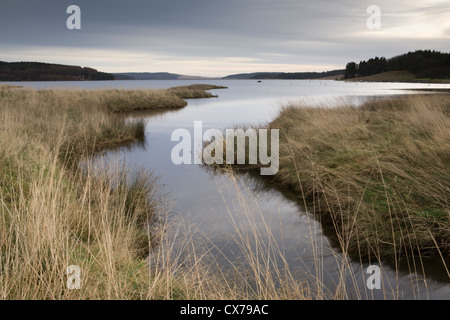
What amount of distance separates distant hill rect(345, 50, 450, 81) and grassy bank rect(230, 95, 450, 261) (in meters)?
78.2

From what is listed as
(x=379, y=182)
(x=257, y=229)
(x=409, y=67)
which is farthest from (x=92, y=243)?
(x=409, y=67)

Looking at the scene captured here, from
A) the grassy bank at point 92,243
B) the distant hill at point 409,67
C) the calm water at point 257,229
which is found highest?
the distant hill at point 409,67

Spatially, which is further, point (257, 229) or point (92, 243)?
point (257, 229)

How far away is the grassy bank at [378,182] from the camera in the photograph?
4742 millimetres

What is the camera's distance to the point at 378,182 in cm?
628

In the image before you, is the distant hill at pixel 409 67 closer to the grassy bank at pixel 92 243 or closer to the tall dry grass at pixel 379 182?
the tall dry grass at pixel 379 182

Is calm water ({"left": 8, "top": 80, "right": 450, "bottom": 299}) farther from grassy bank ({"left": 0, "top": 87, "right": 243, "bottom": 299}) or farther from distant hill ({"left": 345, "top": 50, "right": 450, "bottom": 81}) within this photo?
distant hill ({"left": 345, "top": 50, "right": 450, "bottom": 81})

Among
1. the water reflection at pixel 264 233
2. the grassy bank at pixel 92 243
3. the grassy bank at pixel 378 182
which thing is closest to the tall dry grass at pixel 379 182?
the grassy bank at pixel 378 182

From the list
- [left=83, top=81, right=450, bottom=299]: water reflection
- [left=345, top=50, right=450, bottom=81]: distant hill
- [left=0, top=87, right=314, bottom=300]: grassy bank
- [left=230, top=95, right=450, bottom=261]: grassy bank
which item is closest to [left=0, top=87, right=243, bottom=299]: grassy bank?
[left=0, top=87, right=314, bottom=300]: grassy bank

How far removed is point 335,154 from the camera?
26.6 feet

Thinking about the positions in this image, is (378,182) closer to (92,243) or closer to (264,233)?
(264,233)

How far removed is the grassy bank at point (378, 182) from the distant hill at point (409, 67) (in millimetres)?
78166

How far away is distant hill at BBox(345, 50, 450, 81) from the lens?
81.3m

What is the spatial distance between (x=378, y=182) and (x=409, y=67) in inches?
3947
